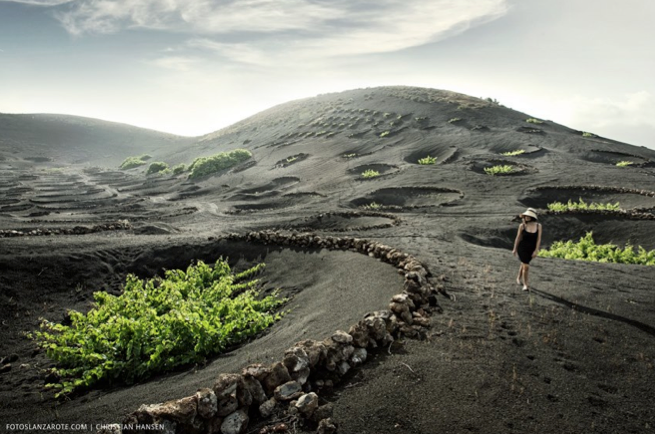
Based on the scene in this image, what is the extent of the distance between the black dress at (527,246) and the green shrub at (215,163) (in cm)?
3739

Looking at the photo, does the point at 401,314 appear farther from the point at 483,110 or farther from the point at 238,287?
the point at 483,110

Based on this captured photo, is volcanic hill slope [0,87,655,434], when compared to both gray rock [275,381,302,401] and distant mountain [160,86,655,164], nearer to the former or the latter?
gray rock [275,381,302,401]

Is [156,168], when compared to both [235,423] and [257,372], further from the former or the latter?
[235,423]

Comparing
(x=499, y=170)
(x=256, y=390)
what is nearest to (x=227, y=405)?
(x=256, y=390)

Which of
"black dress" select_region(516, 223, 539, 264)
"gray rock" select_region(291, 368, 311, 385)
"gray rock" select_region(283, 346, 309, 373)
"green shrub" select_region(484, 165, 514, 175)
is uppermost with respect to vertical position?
"green shrub" select_region(484, 165, 514, 175)

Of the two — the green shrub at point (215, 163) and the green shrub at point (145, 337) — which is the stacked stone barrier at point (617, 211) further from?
the green shrub at point (215, 163)

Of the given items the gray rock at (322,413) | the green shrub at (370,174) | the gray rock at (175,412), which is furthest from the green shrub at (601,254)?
the green shrub at (370,174)

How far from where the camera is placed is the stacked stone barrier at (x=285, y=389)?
363 cm

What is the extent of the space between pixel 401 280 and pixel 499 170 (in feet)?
72.0

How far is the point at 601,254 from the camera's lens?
478 inches

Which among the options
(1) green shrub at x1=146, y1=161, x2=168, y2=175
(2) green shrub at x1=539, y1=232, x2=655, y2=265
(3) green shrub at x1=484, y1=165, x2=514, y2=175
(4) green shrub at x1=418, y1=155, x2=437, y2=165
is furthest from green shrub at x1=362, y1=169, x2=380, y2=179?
(1) green shrub at x1=146, y1=161, x2=168, y2=175

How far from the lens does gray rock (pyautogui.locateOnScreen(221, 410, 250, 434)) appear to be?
3744 millimetres

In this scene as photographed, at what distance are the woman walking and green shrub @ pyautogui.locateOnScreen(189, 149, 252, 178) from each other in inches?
1470

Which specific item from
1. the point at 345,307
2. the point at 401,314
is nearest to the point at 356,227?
the point at 345,307
